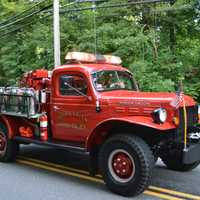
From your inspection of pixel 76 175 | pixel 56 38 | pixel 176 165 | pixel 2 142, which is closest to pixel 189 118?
pixel 176 165

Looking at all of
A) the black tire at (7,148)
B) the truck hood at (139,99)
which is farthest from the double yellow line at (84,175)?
the truck hood at (139,99)

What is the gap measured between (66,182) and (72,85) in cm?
178

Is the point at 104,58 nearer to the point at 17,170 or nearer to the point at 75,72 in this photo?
the point at 75,72

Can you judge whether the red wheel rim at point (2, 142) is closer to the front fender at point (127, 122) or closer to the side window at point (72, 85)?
the side window at point (72, 85)

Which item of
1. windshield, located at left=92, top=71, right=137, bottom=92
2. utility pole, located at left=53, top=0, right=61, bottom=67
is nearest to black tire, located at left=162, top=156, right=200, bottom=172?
windshield, located at left=92, top=71, right=137, bottom=92

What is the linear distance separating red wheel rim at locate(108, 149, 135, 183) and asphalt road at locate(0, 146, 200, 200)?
0.31 m

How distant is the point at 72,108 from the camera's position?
22.7 ft

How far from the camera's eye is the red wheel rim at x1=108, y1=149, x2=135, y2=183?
5879 millimetres

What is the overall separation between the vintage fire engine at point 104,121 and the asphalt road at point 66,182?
0.85 ft

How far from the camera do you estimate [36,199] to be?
5.67 metres

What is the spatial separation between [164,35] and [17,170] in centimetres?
1051

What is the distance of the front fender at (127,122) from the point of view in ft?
18.6

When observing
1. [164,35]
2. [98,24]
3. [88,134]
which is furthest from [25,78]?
[164,35]

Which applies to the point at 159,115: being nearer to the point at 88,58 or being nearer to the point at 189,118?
the point at 189,118
